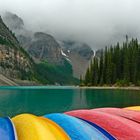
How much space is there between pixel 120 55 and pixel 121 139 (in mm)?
115151

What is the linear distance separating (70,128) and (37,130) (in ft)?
2.82

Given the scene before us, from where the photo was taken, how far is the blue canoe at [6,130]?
673cm

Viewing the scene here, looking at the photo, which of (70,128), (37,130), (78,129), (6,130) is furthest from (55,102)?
(37,130)

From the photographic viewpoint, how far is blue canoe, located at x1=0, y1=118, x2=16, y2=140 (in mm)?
6731

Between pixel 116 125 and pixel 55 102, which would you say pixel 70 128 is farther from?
pixel 55 102

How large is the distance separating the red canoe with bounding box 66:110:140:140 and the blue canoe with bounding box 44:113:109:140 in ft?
1.22

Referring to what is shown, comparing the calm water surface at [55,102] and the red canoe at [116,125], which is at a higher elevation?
the red canoe at [116,125]

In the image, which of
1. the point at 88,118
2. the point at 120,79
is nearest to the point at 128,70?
the point at 120,79

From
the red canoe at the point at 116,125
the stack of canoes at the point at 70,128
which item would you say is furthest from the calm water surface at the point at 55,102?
the stack of canoes at the point at 70,128

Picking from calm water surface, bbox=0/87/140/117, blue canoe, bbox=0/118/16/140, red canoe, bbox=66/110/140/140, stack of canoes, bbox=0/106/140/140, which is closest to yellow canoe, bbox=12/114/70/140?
stack of canoes, bbox=0/106/140/140

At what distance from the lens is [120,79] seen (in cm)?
11644

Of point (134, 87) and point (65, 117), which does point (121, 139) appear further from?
point (134, 87)

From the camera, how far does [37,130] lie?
7.08m

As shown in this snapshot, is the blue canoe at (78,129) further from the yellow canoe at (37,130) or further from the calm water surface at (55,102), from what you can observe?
the calm water surface at (55,102)
